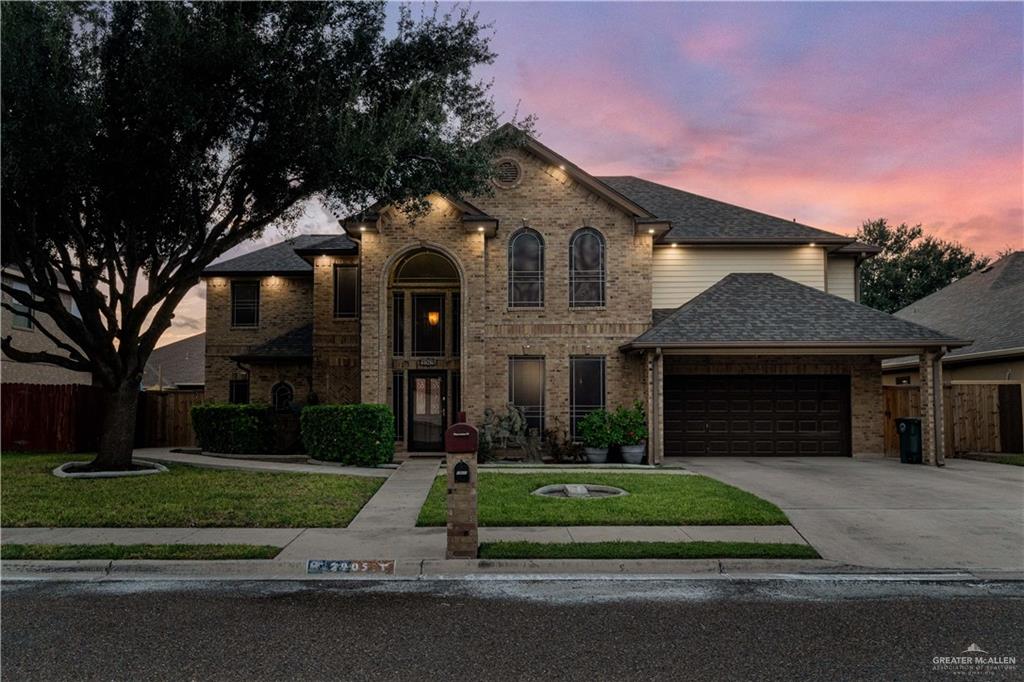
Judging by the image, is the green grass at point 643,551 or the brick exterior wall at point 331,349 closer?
the green grass at point 643,551

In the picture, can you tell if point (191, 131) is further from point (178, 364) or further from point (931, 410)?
point (178, 364)

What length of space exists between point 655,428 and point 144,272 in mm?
12709

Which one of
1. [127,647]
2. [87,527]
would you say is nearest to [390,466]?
[87,527]

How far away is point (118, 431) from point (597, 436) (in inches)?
420

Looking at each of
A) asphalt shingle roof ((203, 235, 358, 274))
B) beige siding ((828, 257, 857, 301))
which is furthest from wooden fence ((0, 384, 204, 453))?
beige siding ((828, 257, 857, 301))

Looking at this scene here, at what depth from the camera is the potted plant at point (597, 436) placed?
1772 cm

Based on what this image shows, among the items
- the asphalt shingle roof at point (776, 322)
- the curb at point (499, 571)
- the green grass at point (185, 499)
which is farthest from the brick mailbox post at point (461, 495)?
the asphalt shingle roof at point (776, 322)

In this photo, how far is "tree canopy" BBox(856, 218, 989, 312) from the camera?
4678 centimetres

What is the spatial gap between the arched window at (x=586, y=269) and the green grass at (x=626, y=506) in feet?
21.8

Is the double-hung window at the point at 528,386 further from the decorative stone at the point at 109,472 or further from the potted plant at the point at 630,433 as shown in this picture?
the decorative stone at the point at 109,472

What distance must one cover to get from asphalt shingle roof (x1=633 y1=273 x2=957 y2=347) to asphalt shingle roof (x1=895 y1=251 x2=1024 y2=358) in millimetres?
5485

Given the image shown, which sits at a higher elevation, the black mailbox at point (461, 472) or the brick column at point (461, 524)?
the black mailbox at point (461, 472)

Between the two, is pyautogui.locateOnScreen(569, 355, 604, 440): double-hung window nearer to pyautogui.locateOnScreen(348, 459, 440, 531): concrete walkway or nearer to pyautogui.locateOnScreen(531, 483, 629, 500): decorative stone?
pyautogui.locateOnScreen(348, 459, 440, 531): concrete walkway

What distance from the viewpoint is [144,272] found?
55.5 ft
